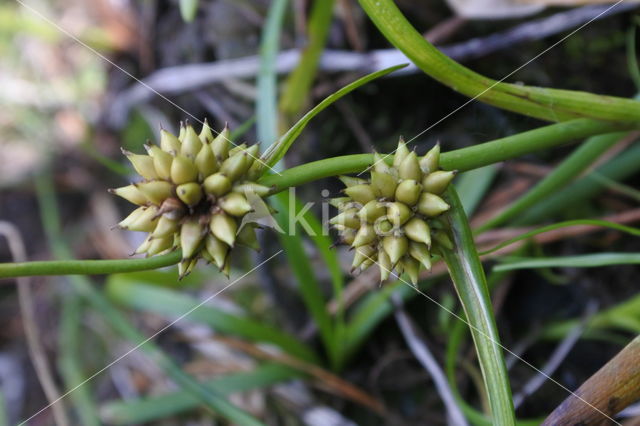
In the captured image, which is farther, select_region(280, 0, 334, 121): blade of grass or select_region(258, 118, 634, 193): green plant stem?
select_region(280, 0, 334, 121): blade of grass

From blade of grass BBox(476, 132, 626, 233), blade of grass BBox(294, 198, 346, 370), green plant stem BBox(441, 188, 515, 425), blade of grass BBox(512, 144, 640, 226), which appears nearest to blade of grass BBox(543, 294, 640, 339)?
blade of grass BBox(512, 144, 640, 226)

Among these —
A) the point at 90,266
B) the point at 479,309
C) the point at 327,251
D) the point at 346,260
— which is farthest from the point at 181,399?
the point at 479,309

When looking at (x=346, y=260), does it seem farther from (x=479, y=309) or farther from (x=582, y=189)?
(x=479, y=309)

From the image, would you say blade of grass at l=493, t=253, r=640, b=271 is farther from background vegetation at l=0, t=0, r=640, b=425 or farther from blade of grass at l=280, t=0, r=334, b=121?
blade of grass at l=280, t=0, r=334, b=121

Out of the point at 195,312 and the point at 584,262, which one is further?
the point at 195,312

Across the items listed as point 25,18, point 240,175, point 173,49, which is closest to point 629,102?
point 240,175

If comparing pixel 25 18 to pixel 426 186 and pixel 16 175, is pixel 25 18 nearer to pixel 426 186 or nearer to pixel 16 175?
pixel 16 175
